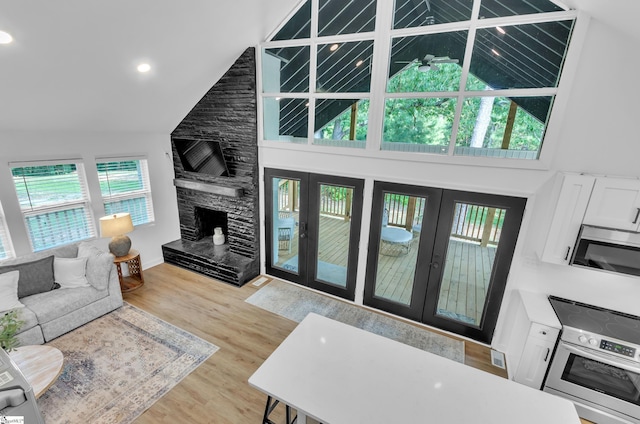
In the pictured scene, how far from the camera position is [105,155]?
14.2 feet

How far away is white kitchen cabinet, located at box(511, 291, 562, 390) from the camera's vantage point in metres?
2.56

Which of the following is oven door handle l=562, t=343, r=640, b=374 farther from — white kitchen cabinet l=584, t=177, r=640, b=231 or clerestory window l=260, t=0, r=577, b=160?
clerestory window l=260, t=0, r=577, b=160

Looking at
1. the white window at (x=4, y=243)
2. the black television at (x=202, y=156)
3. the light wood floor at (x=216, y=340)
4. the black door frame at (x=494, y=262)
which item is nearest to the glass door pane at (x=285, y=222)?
the light wood floor at (x=216, y=340)

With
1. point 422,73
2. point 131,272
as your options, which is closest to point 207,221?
point 131,272

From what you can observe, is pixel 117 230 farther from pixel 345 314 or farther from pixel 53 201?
pixel 345 314

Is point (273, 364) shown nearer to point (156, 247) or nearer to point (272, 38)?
point (272, 38)

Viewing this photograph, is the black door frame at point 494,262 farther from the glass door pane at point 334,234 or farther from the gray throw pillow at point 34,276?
the gray throw pillow at point 34,276

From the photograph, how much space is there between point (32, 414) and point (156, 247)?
12.8ft

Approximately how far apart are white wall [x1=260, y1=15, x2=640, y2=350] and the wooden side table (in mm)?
3663

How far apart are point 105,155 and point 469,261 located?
17.2ft

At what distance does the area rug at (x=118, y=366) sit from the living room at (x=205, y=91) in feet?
2.72

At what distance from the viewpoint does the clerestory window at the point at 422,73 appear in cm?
274

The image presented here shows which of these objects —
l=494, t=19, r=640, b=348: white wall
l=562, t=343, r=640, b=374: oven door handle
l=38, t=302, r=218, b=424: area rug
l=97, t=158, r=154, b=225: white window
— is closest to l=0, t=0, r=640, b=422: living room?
l=494, t=19, r=640, b=348: white wall

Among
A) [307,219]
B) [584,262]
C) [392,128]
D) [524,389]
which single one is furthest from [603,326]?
[307,219]
